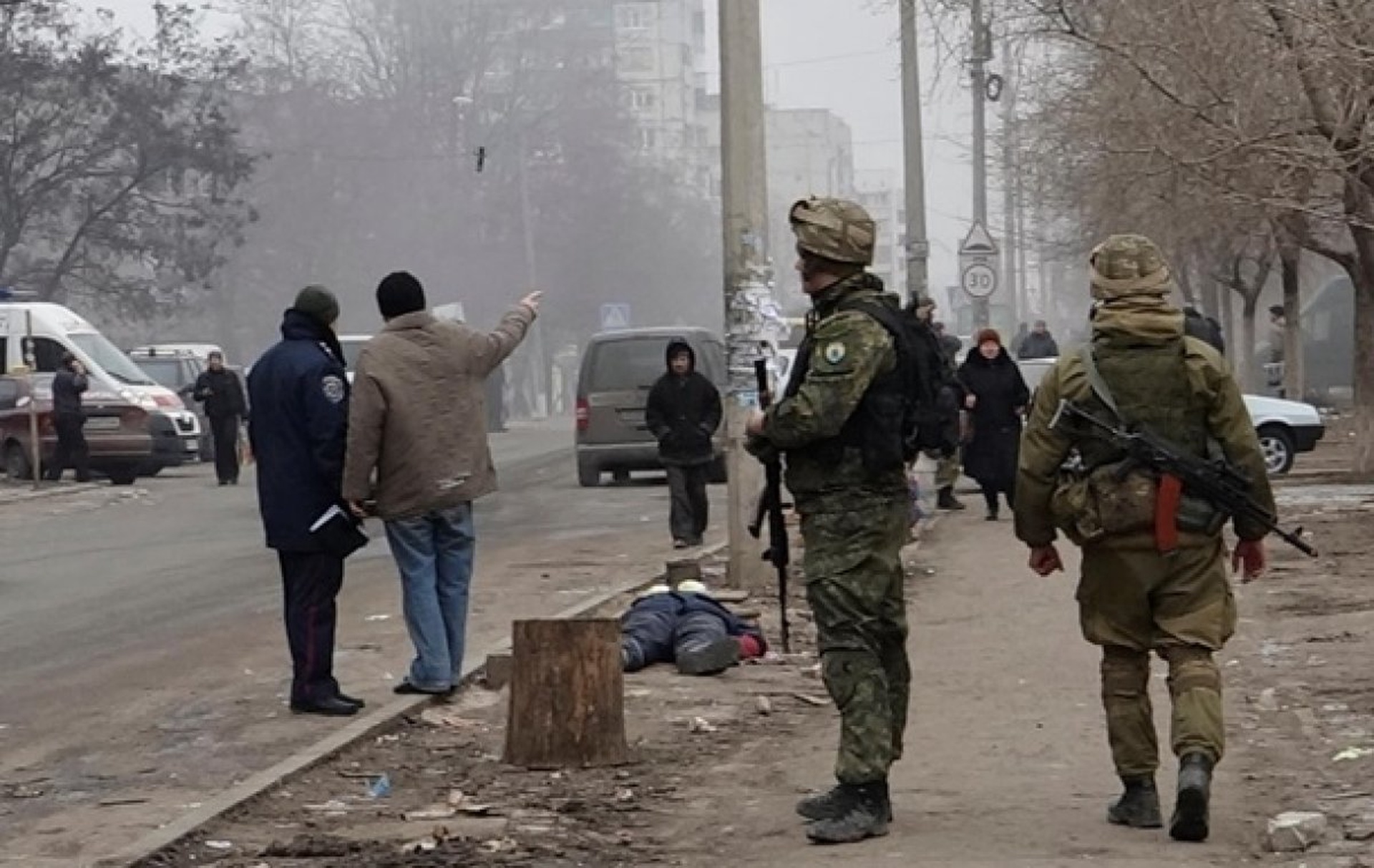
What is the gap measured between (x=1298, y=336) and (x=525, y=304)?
31003 millimetres

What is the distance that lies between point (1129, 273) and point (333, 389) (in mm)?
4213

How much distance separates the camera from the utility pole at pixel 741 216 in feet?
51.6

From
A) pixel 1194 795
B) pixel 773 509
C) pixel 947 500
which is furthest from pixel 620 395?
pixel 1194 795

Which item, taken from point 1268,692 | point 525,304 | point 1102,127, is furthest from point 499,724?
point 1102,127

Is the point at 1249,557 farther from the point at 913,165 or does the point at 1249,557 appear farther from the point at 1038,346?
the point at 1038,346

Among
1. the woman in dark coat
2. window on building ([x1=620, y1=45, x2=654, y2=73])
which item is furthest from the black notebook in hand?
window on building ([x1=620, y1=45, x2=654, y2=73])

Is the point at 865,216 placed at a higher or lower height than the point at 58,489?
higher

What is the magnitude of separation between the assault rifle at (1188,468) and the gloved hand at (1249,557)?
172mm

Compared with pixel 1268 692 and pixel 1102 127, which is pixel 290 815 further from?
pixel 1102 127

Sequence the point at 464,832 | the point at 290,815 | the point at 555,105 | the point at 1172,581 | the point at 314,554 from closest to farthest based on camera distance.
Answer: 1. the point at 1172,581
2. the point at 464,832
3. the point at 290,815
4. the point at 314,554
5. the point at 555,105

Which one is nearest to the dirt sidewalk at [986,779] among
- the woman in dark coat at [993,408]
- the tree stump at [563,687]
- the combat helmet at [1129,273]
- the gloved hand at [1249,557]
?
the tree stump at [563,687]

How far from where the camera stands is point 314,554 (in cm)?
1109

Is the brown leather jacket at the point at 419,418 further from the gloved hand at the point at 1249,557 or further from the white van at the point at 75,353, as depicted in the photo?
the white van at the point at 75,353

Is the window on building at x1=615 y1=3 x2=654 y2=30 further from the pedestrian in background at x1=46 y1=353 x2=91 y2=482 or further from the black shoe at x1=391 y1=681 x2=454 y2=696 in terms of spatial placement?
the black shoe at x1=391 y1=681 x2=454 y2=696
